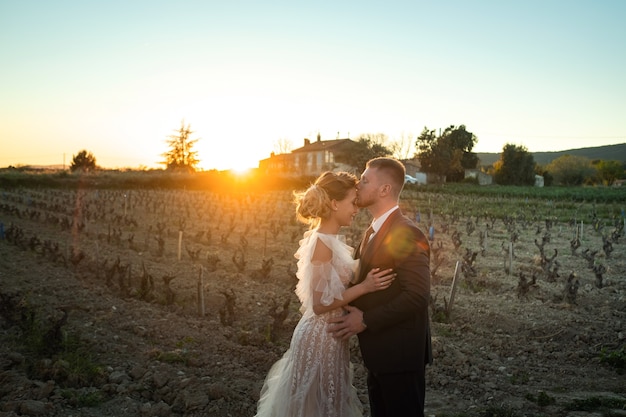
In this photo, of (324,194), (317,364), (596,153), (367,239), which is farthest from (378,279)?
(596,153)

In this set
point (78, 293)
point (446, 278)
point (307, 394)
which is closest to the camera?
point (307, 394)

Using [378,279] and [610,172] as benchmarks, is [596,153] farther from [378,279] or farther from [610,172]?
[378,279]

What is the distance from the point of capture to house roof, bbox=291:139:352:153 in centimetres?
6052

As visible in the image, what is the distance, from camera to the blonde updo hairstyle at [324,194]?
312 cm

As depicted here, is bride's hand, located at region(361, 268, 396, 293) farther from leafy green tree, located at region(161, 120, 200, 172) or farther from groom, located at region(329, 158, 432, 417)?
leafy green tree, located at region(161, 120, 200, 172)

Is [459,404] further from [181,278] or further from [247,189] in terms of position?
[247,189]

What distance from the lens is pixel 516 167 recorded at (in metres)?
57.8

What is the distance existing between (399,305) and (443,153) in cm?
5207

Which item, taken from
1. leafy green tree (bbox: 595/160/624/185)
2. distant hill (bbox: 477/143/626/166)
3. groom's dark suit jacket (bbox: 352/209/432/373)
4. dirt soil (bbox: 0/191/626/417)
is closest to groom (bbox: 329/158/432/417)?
groom's dark suit jacket (bbox: 352/209/432/373)

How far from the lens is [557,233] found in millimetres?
21422

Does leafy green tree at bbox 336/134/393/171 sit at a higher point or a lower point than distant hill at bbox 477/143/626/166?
lower

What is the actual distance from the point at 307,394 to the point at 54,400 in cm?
262

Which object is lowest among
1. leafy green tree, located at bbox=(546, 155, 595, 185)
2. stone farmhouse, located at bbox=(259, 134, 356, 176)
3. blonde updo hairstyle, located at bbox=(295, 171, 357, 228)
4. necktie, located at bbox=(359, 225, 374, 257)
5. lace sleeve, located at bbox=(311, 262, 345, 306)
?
lace sleeve, located at bbox=(311, 262, 345, 306)

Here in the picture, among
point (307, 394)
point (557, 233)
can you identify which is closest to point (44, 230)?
point (307, 394)
